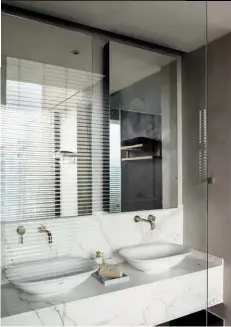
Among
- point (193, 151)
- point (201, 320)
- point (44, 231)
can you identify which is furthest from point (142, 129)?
point (201, 320)

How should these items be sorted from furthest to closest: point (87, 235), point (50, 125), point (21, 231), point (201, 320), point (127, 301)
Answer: point (201, 320) → point (87, 235) → point (50, 125) → point (21, 231) → point (127, 301)

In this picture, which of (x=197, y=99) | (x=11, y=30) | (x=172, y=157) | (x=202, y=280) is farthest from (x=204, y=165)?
(x=11, y=30)

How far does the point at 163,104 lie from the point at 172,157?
0.45 meters

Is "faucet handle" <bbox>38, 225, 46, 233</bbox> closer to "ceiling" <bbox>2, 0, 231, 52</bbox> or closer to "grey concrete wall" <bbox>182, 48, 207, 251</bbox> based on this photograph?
"grey concrete wall" <bbox>182, 48, 207, 251</bbox>

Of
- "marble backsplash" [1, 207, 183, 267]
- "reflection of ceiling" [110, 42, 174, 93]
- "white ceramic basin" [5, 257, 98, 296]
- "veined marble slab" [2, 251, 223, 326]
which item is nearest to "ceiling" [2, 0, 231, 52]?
"reflection of ceiling" [110, 42, 174, 93]

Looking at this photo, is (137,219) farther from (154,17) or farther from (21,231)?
(154,17)

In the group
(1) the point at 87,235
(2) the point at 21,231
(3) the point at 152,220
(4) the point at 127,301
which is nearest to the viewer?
(4) the point at 127,301

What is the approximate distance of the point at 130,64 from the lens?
2.41m

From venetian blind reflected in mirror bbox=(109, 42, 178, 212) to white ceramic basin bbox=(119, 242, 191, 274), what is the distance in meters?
0.31

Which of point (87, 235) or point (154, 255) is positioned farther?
point (154, 255)

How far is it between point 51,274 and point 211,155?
1471 mm

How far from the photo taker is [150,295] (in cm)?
194

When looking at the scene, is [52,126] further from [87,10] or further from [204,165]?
[204,165]

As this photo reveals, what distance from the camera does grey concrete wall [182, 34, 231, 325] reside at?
2289mm
